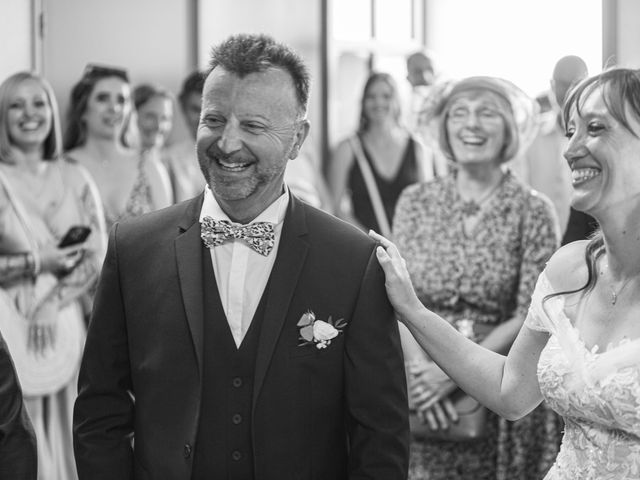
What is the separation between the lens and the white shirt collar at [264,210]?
2.66 metres

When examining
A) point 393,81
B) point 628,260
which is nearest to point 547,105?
point 393,81

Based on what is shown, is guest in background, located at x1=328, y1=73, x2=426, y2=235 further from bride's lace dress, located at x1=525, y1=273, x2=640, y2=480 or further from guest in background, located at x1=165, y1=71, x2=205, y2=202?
bride's lace dress, located at x1=525, y1=273, x2=640, y2=480

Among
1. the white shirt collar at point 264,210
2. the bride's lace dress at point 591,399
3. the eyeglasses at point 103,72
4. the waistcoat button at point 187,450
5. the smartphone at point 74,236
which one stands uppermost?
the eyeglasses at point 103,72

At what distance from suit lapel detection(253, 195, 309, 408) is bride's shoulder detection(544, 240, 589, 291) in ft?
1.98

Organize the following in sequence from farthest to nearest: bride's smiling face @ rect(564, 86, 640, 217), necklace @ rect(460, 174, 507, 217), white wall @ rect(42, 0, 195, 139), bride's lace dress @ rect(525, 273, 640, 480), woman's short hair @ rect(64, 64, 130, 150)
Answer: white wall @ rect(42, 0, 195, 139), woman's short hair @ rect(64, 64, 130, 150), necklace @ rect(460, 174, 507, 217), bride's smiling face @ rect(564, 86, 640, 217), bride's lace dress @ rect(525, 273, 640, 480)

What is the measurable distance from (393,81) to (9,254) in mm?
2745

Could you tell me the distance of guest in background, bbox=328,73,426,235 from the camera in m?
6.34

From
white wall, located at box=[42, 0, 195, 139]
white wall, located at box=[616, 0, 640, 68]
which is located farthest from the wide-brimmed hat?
white wall, located at box=[42, 0, 195, 139]

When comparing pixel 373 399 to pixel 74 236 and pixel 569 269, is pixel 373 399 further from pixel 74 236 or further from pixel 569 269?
pixel 74 236

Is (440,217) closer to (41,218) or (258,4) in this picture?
(41,218)

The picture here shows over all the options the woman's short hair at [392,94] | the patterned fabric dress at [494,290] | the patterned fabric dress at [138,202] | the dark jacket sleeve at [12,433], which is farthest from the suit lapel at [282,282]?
the woman's short hair at [392,94]

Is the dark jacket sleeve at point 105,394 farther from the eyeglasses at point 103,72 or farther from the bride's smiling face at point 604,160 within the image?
the eyeglasses at point 103,72

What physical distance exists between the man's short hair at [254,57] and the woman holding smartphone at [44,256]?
249cm

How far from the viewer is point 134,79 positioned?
725 cm
